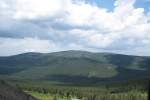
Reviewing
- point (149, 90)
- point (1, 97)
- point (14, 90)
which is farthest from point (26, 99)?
point (149, 90)

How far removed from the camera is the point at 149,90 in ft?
76.0

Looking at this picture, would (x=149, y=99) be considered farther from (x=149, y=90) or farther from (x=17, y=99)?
(x=17, y=99)

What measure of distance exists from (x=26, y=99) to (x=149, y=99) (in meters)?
70.9

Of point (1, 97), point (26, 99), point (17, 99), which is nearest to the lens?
point (1, 97)

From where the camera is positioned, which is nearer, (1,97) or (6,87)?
(1,97)

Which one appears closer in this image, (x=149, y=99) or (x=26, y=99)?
(x=149, y=99)

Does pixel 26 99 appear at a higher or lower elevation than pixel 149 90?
lower

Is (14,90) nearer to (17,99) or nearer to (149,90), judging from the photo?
(17,99)

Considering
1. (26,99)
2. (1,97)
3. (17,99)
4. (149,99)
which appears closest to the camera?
(149,99)

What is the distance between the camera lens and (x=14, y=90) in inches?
3548

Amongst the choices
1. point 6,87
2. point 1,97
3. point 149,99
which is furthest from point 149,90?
point 6,87

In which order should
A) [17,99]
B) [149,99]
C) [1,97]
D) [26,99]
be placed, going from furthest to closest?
[26,99], [17,99], [1,97], [149,99]

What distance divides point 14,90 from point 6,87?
3634 mm

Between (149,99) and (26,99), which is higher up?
(149,99)
